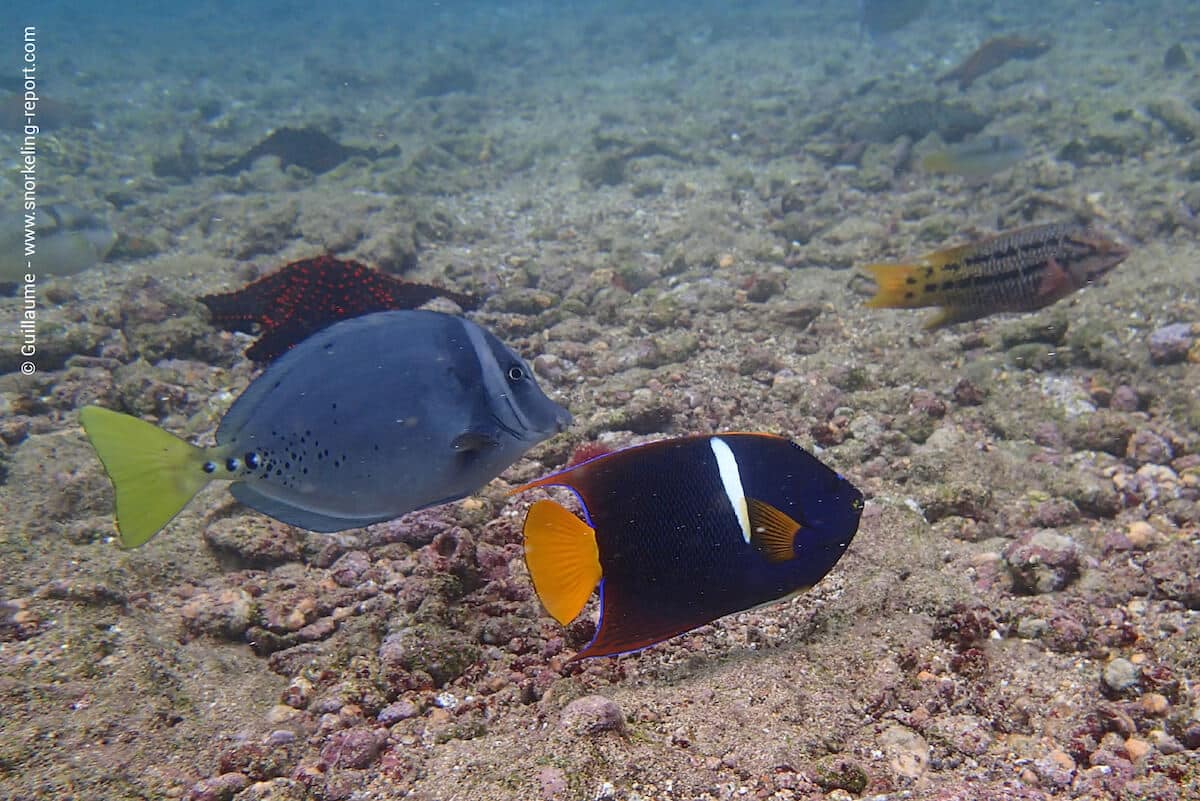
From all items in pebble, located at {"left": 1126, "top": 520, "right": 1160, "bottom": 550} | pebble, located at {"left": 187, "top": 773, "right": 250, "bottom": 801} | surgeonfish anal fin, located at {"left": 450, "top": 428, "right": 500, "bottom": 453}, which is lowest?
pebble, located at {"left": 1126, "top": 520, "right": 1160, "bottom": 550}

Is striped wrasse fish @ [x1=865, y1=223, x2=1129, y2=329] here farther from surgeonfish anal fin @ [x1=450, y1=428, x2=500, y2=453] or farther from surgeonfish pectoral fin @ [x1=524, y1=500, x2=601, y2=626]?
surgeonfish pectoral fin @ [x1=524, y1=500, x2=601, y2=626]

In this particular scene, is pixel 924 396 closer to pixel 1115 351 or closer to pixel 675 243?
pixel 1115 351

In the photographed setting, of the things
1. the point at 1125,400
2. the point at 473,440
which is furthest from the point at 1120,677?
the point at 1125,400

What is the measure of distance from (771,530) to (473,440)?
3.43 feet

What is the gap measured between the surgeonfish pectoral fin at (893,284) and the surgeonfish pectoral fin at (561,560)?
10.6ft

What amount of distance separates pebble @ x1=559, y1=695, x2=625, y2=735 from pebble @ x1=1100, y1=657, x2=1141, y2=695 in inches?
70.0

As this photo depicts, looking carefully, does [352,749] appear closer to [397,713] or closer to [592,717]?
[397,713]

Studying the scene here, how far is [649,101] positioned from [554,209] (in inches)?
400

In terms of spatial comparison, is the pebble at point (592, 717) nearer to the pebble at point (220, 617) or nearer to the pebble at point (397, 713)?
the pebble at point (397, 713)

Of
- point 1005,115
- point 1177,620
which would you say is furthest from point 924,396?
point 1005,115

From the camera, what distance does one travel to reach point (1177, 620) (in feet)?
8.80

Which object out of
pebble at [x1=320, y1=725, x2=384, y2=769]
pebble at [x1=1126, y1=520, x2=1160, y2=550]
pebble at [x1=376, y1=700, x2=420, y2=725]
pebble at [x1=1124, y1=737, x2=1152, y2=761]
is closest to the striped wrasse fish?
pebble at [x1=1126, y1=520, x2=1160, y2=550]

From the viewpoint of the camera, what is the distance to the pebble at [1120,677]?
2.32m

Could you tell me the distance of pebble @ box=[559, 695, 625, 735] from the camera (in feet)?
6.77
